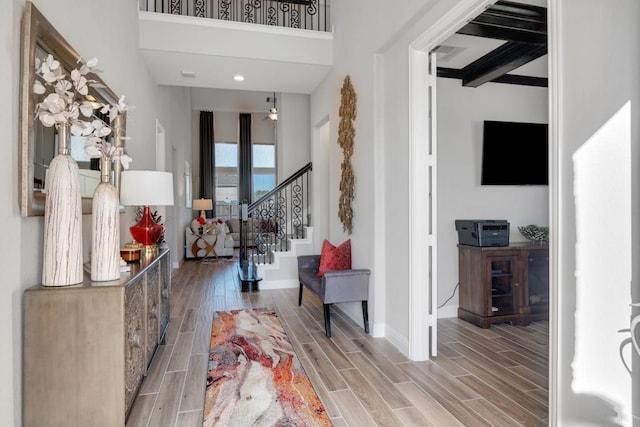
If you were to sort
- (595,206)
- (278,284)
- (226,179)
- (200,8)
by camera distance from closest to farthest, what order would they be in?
(595,206), (200,8), (278,284), (226,179)

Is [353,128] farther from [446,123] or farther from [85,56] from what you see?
[85,56]

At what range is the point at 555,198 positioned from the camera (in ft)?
5.74

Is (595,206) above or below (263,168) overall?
below

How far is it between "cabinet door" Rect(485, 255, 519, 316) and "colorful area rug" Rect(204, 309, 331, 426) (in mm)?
2184

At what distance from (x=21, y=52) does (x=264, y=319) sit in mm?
3090

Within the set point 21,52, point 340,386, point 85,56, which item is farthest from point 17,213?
point 340,386

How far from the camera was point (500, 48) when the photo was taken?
3600 mm

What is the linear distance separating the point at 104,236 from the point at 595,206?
235 cm

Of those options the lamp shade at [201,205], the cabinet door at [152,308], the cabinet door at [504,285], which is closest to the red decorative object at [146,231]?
the cabinet door at [152,308]

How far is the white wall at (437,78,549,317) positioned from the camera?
420 centimetres

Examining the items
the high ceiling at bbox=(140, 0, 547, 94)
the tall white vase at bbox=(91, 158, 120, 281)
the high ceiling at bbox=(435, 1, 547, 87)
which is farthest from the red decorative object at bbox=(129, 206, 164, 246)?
the high ceiling at bbox=(435, 1, 547, 87)

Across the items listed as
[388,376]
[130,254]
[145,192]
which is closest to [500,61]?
[388,376]

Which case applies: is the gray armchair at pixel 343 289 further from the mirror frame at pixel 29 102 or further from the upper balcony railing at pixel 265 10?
the upper balcony railing at pixel 265 10

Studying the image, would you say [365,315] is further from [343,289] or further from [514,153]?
[514,153]
